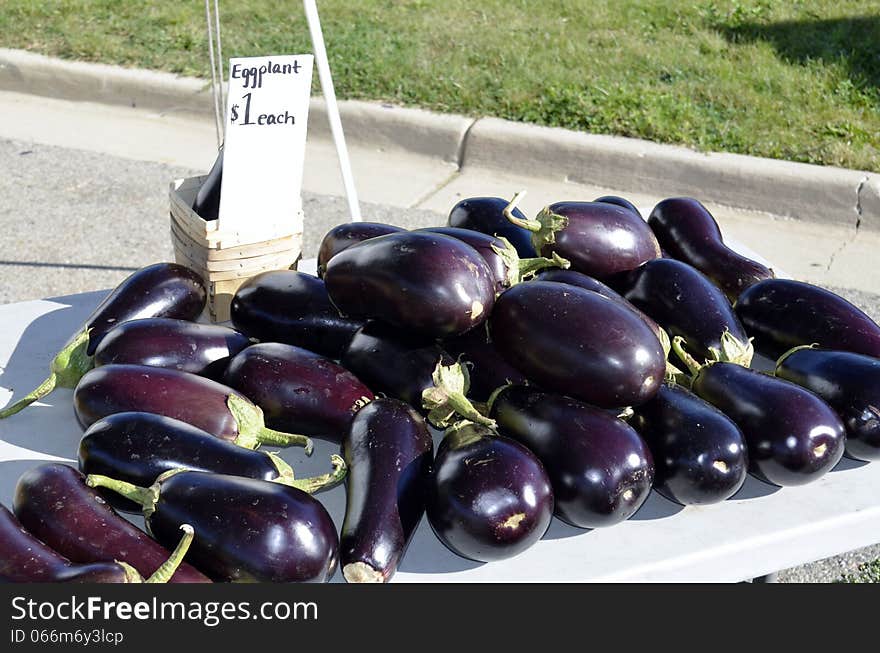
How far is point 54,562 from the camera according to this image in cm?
131

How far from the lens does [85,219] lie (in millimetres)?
4391

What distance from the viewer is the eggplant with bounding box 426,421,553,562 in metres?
1.40

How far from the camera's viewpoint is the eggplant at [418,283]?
5.18 ft

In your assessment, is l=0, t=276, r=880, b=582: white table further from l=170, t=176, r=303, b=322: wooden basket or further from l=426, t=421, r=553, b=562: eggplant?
l=170, t=176, r=303, b=322: wooden basket

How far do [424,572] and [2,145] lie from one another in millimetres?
4210

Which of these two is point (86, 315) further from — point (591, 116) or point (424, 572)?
point (591, 116)

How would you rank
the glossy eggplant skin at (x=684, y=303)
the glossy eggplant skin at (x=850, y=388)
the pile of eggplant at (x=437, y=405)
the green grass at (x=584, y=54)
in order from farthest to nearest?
the green grass at (x=584, y=54), the glossy eggplant skin at (x=684, y=303), the glossy eggplant skin at (x=850, y=388), the pile of eggplant at (x=437, y=405)

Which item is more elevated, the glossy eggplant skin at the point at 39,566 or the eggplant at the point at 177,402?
the eggplant at the point at 177,402

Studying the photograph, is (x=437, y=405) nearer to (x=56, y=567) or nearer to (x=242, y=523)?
(x=242, y=523)

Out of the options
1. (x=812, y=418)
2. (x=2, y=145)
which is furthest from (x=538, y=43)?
(x=812, y=418)

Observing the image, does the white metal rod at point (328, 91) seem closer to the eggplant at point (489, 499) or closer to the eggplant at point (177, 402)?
the eggplant at point (177, 402)

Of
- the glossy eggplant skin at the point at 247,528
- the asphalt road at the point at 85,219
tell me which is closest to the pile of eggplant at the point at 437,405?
the glossy eggplant skin at the point at 247,528

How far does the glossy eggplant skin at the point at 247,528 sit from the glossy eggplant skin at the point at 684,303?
703mm

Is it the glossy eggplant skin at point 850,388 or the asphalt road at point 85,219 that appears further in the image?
the asphalt road at point 85,219
